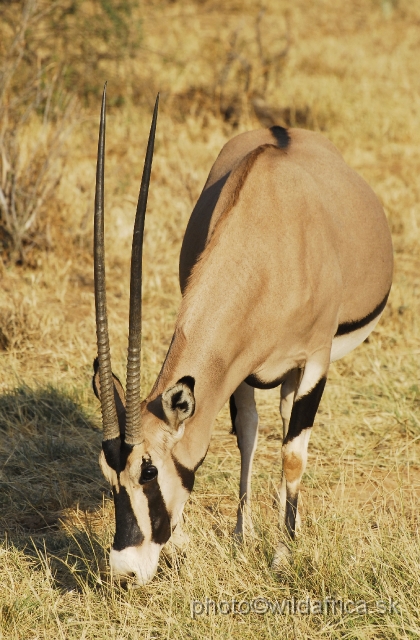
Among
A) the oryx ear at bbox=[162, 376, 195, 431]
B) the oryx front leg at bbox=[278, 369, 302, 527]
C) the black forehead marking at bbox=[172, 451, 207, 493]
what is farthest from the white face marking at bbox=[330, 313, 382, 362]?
the oryx ear at bbox=[162, 376, 195, 431]

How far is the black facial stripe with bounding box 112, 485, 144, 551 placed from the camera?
137 inches

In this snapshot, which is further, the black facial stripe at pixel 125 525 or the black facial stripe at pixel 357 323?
the black facial stripe at pixel 357 323

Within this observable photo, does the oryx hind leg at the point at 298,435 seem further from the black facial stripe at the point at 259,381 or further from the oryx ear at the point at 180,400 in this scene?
the oryx ear at the point at 180,400

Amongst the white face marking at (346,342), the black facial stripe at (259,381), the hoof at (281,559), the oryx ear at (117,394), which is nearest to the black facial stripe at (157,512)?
the oryx ear at (117,394)

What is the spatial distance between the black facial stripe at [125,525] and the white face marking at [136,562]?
25 mm

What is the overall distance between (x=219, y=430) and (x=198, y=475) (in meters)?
0.71

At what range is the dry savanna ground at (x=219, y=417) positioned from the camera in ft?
12.5

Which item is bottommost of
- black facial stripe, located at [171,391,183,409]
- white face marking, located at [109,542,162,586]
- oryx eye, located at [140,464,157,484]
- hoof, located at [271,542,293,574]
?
hoof, located at [271,542,293,574]

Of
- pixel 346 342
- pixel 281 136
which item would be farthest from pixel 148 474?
pixel 281 136

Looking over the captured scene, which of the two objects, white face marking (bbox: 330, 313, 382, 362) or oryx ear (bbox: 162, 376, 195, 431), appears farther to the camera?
white face marking (bbox: 330, 313, 382, 362)

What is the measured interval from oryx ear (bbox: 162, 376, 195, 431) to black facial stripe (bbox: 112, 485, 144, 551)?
1.14 feet

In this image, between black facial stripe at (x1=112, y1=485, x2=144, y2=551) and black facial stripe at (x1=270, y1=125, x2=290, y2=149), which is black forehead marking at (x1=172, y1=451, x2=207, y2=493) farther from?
black facial stripe at (x1=270, y1=125, x2=290, y2=149)

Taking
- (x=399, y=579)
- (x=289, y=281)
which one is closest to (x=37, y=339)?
(x=289, y=281)

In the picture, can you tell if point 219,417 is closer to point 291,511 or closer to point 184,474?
point 291,511
